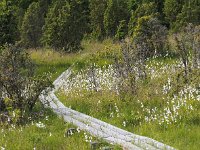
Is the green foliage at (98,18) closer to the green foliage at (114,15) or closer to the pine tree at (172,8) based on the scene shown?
the green foliage at (114,15)

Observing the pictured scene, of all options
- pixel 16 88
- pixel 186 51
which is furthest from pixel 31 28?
pixel 16 88

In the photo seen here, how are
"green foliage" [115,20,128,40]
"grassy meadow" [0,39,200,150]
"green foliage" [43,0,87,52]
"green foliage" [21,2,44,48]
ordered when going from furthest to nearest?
"green foliage" [21,2,44,48] < "green foliage" [115,20,128,40] < "green foliage" [43,0,87,52] < "grassy meadow" [0,39,200,150]

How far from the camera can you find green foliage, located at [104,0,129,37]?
36.4 meters

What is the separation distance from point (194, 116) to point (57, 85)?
9567 millimetres

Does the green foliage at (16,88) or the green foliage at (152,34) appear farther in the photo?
the green foliage at (152,34)

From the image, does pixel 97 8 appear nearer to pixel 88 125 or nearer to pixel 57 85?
pixel 57 85

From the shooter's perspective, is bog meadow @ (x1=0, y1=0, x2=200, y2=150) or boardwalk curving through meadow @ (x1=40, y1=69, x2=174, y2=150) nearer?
boardwalk curving through meadow @ (x1=40, y1=69, x2=174, y2=150)

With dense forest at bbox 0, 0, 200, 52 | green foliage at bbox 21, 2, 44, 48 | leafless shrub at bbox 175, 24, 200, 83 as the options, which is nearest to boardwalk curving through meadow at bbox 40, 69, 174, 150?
leafless shrub at bbox 175, 24, 200, 83

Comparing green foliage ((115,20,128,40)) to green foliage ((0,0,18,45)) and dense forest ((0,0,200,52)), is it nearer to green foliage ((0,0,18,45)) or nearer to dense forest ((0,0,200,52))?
dense forest ((0,0,200,52))

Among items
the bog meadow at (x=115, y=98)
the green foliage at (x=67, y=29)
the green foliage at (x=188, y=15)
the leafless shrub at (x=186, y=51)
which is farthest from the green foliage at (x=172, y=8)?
the leafless shrub at (x=186, y=51)

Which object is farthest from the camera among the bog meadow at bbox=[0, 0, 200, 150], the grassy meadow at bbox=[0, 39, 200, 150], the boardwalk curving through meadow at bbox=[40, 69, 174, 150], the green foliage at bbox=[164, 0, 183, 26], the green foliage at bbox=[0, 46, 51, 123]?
the green foliage at bbox=[164, 0, 183, 26]

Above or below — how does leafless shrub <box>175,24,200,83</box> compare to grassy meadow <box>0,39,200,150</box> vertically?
above

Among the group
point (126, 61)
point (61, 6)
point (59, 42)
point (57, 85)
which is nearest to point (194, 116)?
point (126, 61)

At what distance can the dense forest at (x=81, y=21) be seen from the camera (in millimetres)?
27812
